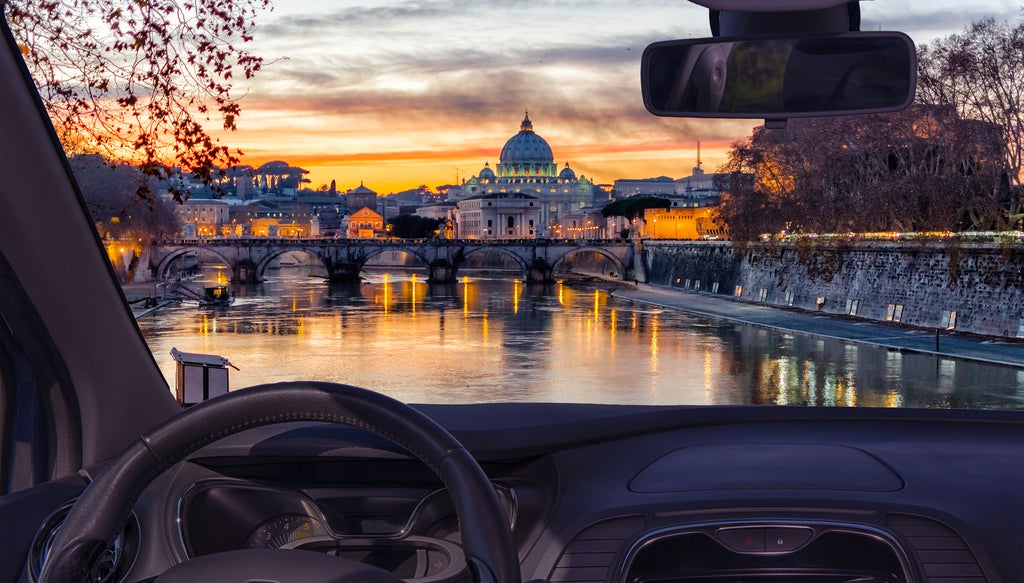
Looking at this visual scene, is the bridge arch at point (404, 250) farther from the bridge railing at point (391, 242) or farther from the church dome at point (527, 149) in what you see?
the church dome at point (527, 149)

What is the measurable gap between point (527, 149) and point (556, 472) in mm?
140386

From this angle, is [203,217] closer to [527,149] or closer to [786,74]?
[527,149]

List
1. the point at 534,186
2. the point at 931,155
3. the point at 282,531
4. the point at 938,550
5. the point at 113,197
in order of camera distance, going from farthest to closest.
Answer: the point at 534,186, the point at 113,197, the point at 931,155, the point at 282,531, the point at 938,550

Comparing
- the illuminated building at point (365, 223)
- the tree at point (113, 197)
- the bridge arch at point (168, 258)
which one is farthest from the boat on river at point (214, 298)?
the illuminated building at point (365, 223)

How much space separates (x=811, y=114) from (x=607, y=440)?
81 centimetres

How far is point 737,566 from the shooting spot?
2.20 meters

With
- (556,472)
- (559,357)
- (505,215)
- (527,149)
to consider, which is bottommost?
(559,357)

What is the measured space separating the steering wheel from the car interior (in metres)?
0.25

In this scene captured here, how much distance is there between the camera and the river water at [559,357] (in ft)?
69.7

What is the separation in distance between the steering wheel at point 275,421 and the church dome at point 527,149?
140 meters

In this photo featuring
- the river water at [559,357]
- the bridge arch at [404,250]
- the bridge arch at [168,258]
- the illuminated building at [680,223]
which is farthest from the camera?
the illuminated building at [680,223]

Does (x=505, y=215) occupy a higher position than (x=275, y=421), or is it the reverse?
(x=505, y=215)

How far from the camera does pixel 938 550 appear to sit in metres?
2.11

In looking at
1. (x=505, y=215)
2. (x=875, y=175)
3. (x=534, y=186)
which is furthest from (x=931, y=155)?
(x=534, y=186)
